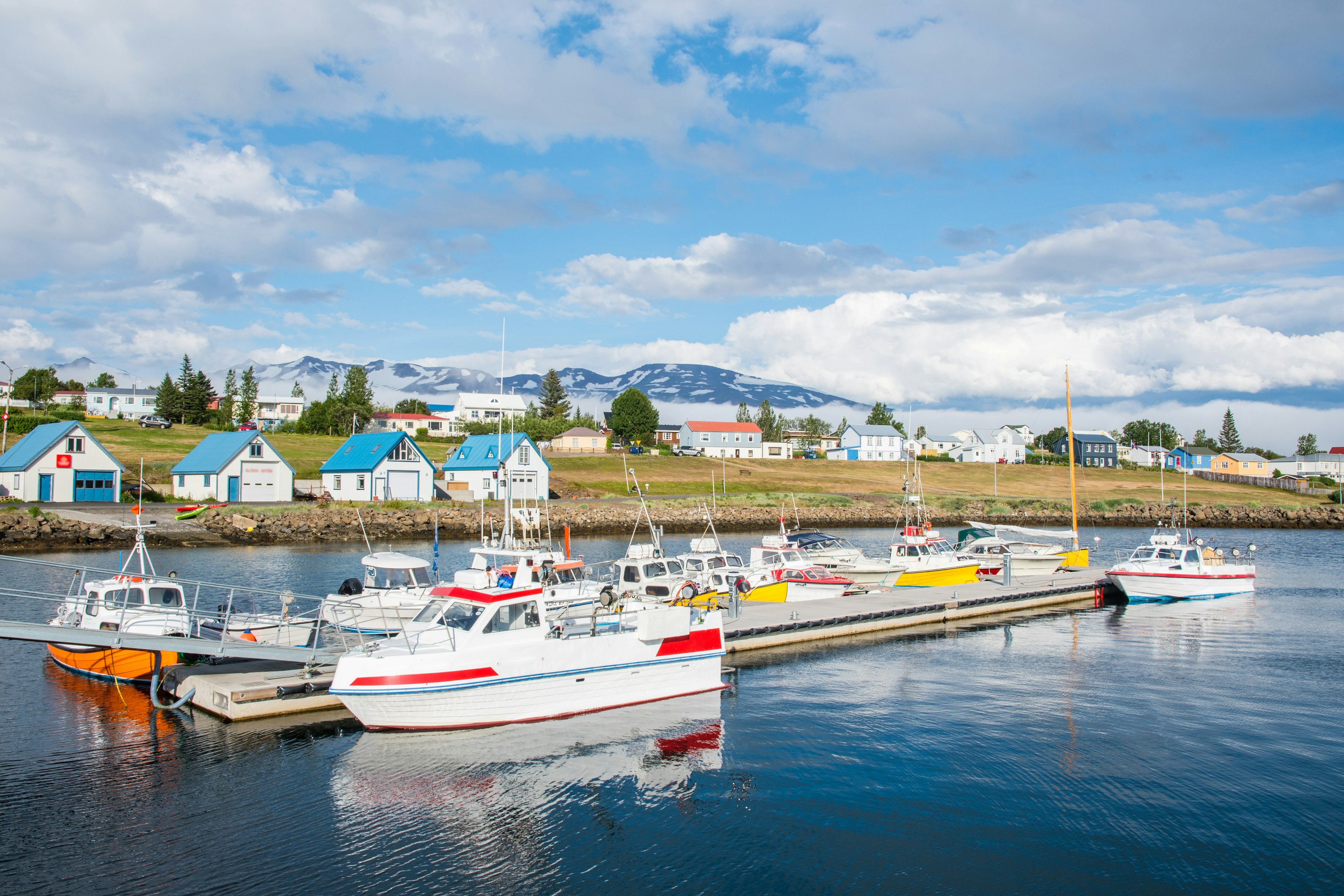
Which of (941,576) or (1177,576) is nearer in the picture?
(1177,576)

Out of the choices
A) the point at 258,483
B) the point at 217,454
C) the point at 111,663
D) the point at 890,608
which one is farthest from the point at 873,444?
the point at 111,663

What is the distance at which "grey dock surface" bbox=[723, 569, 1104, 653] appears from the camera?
29.5 metres

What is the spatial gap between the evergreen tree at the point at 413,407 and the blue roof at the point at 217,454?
104691mm

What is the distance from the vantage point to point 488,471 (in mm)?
80812

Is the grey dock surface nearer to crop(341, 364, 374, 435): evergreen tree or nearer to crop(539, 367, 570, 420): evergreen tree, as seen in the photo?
crop(341, 364, 374, 435): evergreen tree

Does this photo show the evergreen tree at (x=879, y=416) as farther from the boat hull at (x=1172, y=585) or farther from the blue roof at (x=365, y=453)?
the boat hull at (x=1172, y=585)

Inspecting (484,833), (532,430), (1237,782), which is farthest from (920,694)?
(532,430)

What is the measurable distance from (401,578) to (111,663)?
916 cm

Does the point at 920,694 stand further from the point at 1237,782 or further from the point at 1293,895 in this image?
the point at 1293,895

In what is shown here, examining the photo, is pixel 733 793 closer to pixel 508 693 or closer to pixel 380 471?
pixel 508 693

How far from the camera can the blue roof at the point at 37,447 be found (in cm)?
6431

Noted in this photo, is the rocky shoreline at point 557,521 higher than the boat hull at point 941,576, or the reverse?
the rocky shoreline at point 557,521

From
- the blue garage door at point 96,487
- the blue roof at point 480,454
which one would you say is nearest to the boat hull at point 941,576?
the blue roof at point 480,454

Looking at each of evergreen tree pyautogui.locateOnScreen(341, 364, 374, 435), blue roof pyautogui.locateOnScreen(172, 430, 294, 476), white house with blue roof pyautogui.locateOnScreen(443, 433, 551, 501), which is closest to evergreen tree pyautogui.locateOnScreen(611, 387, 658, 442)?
evergreen tree pyautogui.locateOnScreen(341, 364, 374, 435)
